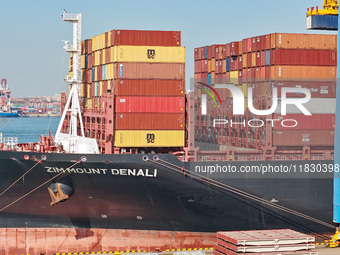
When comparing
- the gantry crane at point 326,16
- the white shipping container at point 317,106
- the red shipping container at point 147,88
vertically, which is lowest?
the white shipping container at point 317,106

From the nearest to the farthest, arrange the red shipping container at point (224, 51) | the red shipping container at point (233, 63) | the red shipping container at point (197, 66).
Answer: the red shipping container at point (233, 63) < the red shipping container at point (224, 51) < the red shipping container at point (197, 66)

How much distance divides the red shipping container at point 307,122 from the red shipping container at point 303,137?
0.72ft

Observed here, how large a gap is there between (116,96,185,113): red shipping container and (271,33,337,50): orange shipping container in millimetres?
6301

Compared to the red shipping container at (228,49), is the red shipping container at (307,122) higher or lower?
lower

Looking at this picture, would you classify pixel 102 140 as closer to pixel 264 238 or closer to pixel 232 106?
pixel 232 106

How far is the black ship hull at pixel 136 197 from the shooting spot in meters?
34.9

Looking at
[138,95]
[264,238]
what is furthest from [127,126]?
[264,238]

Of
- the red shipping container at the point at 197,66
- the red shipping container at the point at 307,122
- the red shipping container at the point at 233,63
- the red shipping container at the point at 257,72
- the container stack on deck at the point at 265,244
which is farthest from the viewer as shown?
the red shipping container at the point at 197,66

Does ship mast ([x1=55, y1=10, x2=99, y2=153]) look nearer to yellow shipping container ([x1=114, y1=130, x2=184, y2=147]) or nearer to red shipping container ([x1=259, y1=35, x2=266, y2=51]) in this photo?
yellow shipping container ([x1=114, y1=130, x2=184, y2=147])

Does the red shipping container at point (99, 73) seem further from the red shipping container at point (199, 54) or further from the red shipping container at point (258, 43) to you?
the red shipping container at point (199, 54)

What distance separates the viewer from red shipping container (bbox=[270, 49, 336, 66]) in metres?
37.9

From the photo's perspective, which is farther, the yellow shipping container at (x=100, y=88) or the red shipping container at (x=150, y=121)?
the yellow shipping container at (x=100, y=88)

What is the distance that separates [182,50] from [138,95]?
3629 millimetres

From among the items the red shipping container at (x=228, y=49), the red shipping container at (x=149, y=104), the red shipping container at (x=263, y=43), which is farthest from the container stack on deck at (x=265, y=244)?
the red shipping container at (x=228, y=49)
